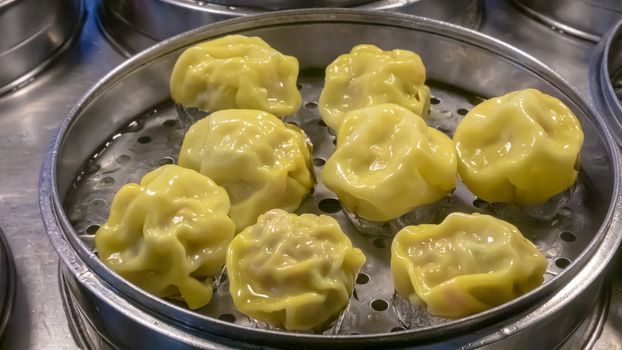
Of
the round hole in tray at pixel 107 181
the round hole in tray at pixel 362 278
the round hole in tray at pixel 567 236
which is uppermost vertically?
the round hole in tray at pixel 107 181

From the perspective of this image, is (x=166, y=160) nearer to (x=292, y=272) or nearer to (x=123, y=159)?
(x=123, y=159)

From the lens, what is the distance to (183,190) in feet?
3.76

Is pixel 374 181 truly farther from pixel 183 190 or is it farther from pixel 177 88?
pixel 177 88

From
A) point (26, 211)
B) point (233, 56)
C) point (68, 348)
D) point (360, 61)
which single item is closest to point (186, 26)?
point (233, 56)

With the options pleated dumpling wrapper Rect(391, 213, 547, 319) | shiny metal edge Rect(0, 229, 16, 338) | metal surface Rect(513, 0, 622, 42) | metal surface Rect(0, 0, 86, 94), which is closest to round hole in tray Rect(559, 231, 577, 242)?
pleated dumpling wrapper Rect(391, 213, 547, 319)

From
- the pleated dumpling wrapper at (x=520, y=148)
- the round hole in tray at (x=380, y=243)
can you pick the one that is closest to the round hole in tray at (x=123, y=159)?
the round hole in tray at (x=380, y=243)

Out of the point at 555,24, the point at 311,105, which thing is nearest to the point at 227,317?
the point at 311,105

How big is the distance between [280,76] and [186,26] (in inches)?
14.6

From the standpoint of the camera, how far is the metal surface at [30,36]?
158cm

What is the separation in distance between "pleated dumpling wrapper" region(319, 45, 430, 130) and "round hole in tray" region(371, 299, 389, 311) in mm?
382

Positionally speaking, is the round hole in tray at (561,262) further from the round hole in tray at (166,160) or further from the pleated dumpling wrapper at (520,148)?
the round hole in tray at (166,160)

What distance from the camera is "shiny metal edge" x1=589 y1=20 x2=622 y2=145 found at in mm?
1301

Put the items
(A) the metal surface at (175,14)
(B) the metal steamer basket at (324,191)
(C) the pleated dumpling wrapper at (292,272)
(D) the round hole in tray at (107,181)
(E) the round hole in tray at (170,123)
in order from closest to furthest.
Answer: (B) the metal steamer basket at (324,191), (C) the pleated dumpling wrapper at (292,272), (D) the round hole in tray at (107,181), (E) the round hole in tray at (170,123), (A) the metal surface at (175,14)

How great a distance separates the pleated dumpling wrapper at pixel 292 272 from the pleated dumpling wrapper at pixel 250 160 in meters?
0.12
